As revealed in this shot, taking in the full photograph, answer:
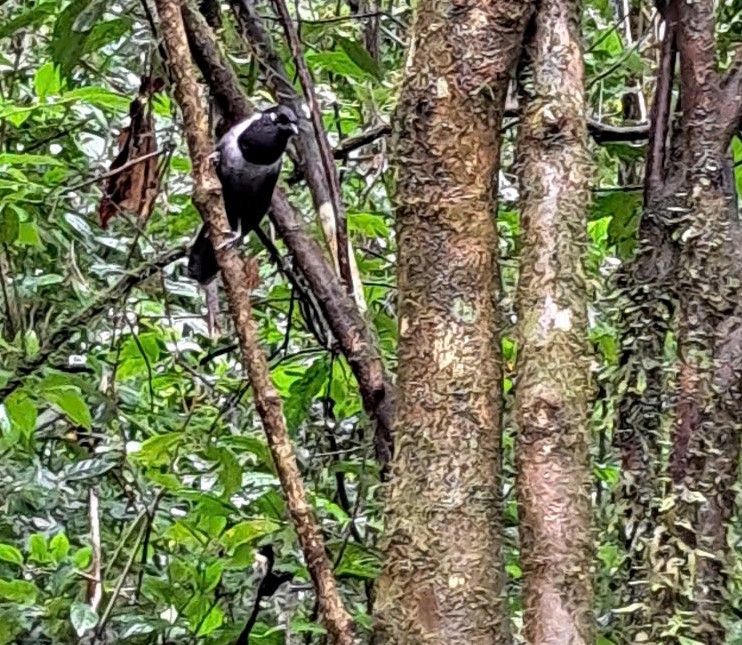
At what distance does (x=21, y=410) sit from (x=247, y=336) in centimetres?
82

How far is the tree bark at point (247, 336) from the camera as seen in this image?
1001 millimetres

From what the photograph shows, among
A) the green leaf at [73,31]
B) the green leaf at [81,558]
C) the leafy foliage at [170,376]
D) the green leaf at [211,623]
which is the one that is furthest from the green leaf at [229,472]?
the green leaf at [73,31]

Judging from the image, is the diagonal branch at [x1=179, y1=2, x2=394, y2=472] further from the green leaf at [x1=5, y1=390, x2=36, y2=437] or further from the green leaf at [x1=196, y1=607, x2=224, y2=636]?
the green leaf at [x1=196, y1=607, x2=224, y2=636]

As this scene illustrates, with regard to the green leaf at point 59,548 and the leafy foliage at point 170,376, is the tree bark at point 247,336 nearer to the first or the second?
the leafy foliage at point 170,376

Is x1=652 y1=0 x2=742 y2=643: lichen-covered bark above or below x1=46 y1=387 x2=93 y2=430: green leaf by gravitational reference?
above

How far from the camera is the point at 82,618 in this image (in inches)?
67.2

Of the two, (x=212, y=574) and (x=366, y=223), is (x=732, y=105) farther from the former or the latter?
(x=212, y=574)

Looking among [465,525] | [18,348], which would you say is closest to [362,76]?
[18,348]

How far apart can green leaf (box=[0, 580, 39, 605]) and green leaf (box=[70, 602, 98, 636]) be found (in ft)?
0.26

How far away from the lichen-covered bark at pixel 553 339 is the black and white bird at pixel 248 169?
0.67 metres

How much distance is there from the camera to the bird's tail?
192 centimetres

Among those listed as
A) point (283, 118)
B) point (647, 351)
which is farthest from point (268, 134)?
point (647, 351)

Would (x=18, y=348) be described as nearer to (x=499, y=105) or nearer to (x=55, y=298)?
(x=55, y=298)

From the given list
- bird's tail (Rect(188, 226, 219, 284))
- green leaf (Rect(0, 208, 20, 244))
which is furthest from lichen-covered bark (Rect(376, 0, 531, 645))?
green leaf (Rect(0, 208, 20, 244))
